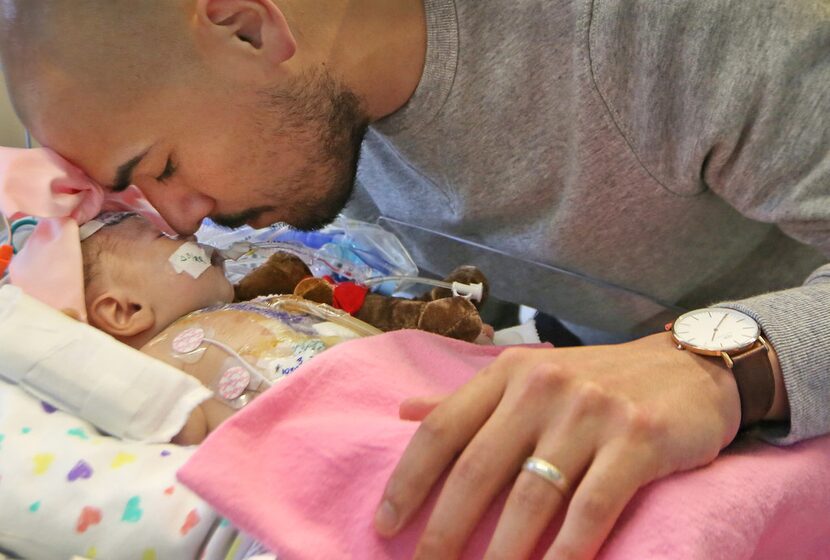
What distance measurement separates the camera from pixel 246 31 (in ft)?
3.34

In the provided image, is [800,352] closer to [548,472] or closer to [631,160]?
[548,472]

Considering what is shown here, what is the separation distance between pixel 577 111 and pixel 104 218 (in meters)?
0.73

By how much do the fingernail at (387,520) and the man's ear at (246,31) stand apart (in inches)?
26.6

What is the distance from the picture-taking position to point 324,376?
0.78 m

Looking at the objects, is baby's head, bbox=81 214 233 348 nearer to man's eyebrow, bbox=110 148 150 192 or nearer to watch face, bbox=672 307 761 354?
man's eyebrow, bbox=110 148 150 192

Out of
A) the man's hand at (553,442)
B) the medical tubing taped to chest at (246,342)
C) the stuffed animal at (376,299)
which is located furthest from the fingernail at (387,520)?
the stuffed animal at (376,299)

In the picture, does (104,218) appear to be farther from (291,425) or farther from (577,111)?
(577,111)

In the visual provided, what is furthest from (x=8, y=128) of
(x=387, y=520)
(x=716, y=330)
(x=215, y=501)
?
(x=716, y=330)

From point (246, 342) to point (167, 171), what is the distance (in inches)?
11.8

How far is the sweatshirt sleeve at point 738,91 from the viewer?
0.93m

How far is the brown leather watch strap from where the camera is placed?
732 mm

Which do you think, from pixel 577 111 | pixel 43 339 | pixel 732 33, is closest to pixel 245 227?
pixel 43 339

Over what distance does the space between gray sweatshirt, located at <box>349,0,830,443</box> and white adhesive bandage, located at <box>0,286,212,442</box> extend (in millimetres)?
569

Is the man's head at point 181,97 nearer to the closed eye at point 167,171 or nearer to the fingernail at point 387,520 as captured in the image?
the closed eye at point 167,171
